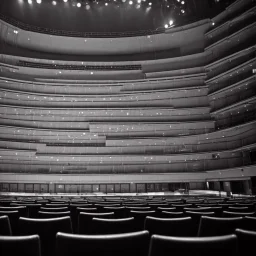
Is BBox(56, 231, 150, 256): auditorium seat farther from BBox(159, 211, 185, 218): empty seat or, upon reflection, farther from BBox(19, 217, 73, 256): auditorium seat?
BBox(159, 211, 185, 218): empty seat

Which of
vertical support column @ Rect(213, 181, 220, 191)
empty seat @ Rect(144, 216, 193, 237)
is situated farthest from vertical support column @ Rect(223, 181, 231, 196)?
empty seat @ Rect(144, 216, 193, 237)

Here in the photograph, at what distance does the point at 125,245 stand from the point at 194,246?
1.55 ft

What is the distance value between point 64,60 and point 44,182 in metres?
16.0

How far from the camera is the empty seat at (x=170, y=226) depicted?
330 cm

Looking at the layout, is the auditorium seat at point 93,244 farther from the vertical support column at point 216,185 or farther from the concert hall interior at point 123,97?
the vertical support column at point 216,185

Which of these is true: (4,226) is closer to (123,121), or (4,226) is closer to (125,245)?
(125,245)

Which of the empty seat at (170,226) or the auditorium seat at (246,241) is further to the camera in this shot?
the empty seat at (170,226)

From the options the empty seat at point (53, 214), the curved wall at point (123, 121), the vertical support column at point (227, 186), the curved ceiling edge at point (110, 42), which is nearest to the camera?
the empty seat at point (53, 214)

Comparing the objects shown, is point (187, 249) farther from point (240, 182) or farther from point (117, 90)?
point (117, 90)

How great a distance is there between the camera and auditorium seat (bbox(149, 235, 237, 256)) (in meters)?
1.64

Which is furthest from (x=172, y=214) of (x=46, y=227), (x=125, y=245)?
(x=125, y=245)

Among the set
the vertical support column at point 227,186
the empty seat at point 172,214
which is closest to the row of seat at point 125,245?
the empty seat at point 172,214

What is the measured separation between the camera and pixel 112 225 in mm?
3137

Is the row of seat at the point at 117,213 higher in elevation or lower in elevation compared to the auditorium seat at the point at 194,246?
lower
